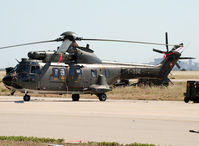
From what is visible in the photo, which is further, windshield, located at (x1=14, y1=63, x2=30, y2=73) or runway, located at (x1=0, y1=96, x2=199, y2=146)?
windshield, located at (x1=14, y1=63, x2=30, y2=73)

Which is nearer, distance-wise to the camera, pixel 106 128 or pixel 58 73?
pixel 106 128

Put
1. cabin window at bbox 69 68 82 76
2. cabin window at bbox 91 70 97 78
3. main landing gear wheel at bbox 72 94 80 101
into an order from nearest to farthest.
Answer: cabin window at bbox 69 68 82 76 < cabin window at bbox 91 70 97 78 < main landing gear wheel at bbox 72 94 80 101

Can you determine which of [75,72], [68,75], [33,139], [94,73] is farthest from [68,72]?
[33,139]

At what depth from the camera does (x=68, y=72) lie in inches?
1149

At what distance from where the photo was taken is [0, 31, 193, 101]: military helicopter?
27.5m

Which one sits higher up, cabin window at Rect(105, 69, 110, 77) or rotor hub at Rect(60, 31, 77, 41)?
rotor hub at Rect(60, 31, 77, 41)

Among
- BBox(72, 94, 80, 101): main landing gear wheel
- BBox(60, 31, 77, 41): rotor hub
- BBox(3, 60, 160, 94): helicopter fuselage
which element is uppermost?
BBox(60, 31, 77, 41): rotor hub

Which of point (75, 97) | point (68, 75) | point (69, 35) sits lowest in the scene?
point (75, 97)

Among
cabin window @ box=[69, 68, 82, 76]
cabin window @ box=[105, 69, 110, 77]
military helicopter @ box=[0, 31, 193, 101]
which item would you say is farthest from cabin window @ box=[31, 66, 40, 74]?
cabin window @ box=[105, 69, 110, 77]

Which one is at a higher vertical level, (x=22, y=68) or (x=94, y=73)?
(x=22, y=68)

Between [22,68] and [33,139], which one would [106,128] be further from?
[22,68]

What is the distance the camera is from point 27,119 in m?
15.9

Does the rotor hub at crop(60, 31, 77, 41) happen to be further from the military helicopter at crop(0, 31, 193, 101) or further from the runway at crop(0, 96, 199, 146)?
the runway at crop(0, 96, 199, 146)

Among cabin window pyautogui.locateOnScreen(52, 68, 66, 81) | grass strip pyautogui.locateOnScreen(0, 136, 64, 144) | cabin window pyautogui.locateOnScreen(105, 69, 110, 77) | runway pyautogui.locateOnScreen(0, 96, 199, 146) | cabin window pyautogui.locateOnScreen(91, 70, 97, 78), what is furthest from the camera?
cabin window pyautogui.locateOnScreen(105, 69, 110, 77)
